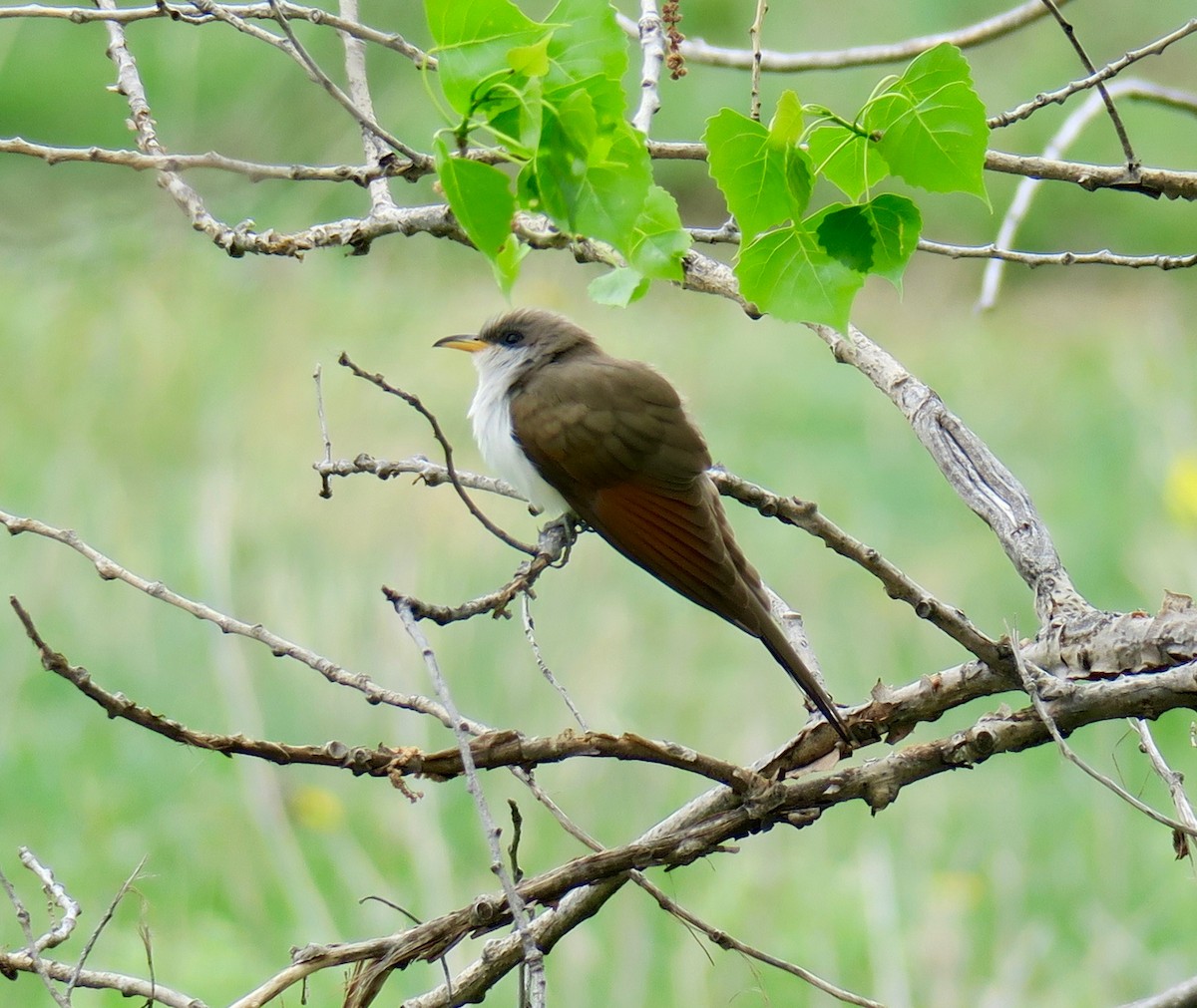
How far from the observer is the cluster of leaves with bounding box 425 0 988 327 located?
46.8 inches

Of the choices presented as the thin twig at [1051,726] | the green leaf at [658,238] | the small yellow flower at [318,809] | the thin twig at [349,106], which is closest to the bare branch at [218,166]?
the thin twig at [349,106]

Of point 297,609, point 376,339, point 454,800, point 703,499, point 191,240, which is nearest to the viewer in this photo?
point 703,499

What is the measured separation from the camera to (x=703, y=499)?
2.88m

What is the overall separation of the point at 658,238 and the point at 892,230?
206 millimetres

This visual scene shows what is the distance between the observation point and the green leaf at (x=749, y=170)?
1.30 meters

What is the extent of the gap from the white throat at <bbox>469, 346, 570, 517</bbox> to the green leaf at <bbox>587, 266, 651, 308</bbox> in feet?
4.43

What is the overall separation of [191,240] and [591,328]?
81.3 inches

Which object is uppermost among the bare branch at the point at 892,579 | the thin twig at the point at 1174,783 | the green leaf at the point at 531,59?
the green leaf at the point at 531,59

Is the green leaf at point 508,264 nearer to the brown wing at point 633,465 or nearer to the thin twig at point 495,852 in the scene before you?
the thin twig at point 495,852

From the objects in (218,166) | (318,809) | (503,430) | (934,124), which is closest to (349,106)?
(218,166)

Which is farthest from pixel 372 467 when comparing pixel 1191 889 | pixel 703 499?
pixel 1191 889

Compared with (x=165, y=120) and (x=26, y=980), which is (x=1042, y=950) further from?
(x=165, y=120)

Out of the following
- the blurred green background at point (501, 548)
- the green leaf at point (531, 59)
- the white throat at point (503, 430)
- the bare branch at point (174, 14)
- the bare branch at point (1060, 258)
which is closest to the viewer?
the green leaf at point (531, 59)

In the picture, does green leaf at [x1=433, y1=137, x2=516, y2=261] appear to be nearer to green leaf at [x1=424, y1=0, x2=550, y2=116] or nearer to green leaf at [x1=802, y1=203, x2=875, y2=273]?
green leaf at [x1=424, y1=0, x2=550, y2=116]
